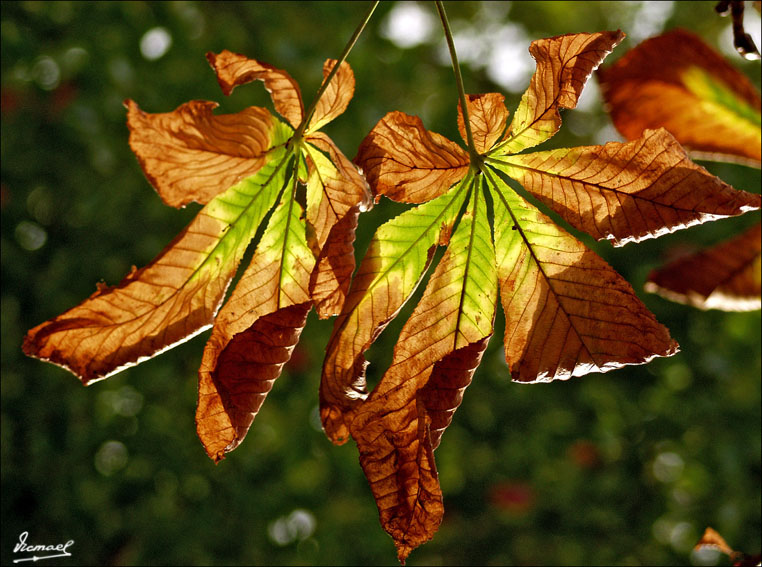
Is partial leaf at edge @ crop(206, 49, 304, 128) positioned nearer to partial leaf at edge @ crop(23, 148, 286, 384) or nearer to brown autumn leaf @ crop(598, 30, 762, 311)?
partial leaf at edge @ crop(23, 148, 286, 384)

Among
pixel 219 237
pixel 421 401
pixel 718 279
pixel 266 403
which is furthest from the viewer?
pixel 266 403

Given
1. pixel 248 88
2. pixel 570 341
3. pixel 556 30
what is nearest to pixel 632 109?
pixel 570 341

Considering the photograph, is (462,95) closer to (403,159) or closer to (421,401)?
(403,159)

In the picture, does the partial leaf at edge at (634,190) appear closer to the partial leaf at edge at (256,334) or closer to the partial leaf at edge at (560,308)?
the partial leaf at edge at (560,308)

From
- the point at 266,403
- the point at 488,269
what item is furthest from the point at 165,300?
the point at 266,403

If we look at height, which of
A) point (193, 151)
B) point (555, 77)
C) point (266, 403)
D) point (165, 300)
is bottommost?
point (266, 403)

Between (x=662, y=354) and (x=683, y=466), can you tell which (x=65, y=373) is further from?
(x=683, y=466)
